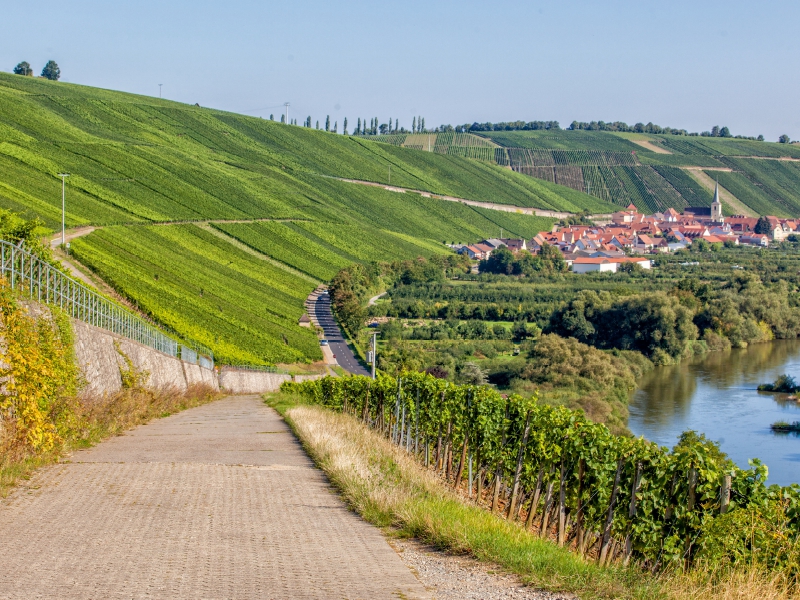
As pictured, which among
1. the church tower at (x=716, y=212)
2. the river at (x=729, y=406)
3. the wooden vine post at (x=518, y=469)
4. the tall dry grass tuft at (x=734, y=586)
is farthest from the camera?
the church tower at (x=716, y=212)

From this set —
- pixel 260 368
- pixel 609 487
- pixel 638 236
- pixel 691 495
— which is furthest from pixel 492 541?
pixel 638 236

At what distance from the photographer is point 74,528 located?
303 inches

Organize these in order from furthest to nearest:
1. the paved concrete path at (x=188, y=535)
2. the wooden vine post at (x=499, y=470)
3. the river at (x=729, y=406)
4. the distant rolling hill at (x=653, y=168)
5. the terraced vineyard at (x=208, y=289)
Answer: the distant rolling hill at (x=653, y=168)
the terraced vineyard at (x=208, y=289)
the river at (x=729, y=406)
the wooden vine post at (x=499, y=470)
the paved concrete path at (x=188, y=535)

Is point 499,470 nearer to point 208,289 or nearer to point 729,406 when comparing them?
point 729,406

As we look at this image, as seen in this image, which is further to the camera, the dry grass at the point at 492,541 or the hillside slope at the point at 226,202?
the hillside slope at the point at 226,202

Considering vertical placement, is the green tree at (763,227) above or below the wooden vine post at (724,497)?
above

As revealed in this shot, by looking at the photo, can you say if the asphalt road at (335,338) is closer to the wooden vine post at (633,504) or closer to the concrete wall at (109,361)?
the concrete wall at (109,361)

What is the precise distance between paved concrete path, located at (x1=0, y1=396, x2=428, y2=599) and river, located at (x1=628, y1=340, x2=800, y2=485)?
20293 millimetres

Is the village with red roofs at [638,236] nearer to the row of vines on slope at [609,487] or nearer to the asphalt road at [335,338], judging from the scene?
the asphalt road at [335,338]

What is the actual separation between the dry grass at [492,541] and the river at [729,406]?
19.4m

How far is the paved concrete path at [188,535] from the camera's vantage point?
6.30 meters

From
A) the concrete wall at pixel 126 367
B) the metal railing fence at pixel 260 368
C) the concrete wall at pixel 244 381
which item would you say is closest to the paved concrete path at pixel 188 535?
the concrete wall at pixel 126 367

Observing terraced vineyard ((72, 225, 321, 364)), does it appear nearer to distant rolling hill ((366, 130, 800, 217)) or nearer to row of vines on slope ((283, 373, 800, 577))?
row of vines on slope ((283, 373, 800, 577))

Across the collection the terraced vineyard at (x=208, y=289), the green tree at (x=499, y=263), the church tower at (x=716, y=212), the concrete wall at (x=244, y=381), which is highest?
the church tower at (x=716, y=212)
